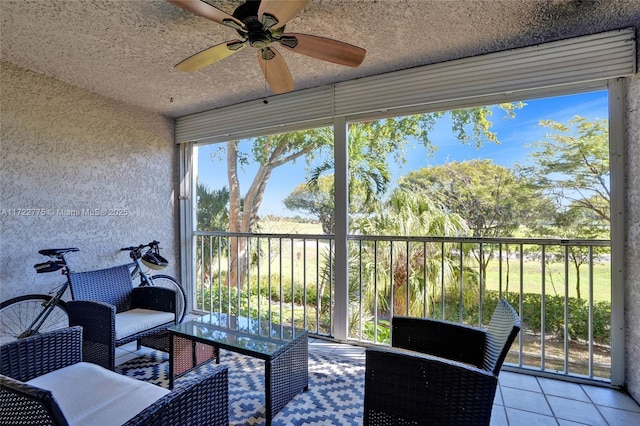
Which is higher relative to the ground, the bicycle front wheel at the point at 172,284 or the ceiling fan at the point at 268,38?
the ceiling fan at the point at 268,38

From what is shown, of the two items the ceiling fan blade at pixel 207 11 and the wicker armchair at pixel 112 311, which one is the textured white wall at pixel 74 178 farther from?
the ceiling fan blade at pixel 207 11

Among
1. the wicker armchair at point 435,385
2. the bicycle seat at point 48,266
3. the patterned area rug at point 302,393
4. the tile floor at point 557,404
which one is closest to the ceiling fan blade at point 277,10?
the wicker armchair at point 435,385

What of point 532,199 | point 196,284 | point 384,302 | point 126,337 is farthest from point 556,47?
point 196,284

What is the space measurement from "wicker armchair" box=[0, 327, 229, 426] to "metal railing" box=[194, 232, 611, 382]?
1257 millimetres

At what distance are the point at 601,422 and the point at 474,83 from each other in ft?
7.70

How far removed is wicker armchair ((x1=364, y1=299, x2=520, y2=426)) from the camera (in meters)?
1.12

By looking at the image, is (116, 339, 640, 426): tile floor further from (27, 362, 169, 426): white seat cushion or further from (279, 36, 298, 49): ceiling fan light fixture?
(279, 36, 298, 49): ceiling fan light fixture

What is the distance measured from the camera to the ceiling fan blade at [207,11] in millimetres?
1373

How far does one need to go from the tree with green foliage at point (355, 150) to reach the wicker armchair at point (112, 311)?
109 cm

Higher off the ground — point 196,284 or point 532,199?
point 532,199

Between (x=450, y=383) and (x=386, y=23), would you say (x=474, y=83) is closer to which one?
(x=386, y=23)

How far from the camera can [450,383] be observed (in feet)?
3.79

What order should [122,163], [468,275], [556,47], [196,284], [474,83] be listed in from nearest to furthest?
[556,47] < [474,83] < [468,275] < [122,163] < [196,284]

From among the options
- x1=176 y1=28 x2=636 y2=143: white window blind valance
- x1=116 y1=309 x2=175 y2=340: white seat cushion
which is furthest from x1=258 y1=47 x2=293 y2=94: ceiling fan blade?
x1=116 y1=309 x2=175 y2=340: white seat cushion
